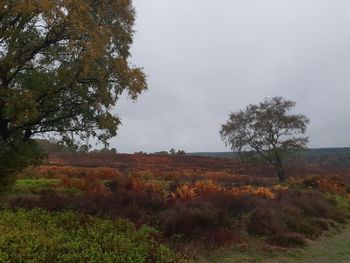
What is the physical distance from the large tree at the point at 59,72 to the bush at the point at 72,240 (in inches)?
122

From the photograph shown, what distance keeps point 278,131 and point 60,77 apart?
34.1 meters

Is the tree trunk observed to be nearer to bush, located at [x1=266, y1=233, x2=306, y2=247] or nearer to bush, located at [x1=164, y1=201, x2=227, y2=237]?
bush, located at [x1=266, y1=233, x2=306, y2=247]

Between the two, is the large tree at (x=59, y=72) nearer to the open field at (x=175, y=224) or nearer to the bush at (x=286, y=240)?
the open field at (x=175, y=224)

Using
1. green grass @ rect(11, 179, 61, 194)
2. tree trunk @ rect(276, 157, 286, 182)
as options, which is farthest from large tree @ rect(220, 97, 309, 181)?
green grass @ rect(11, 179, 61, 194)

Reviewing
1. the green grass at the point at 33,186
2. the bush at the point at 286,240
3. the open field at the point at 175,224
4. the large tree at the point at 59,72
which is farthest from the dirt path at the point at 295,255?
the green grass at the point at 33,186

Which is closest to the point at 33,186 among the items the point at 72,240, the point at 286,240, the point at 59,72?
A: the point at 59,72

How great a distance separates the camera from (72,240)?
30.7 feet

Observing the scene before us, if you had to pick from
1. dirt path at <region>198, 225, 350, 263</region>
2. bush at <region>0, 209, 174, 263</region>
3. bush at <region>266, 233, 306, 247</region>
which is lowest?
dirt path at <region>198, 225, 350, 263</region>

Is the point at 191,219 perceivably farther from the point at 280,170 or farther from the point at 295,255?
the point at 280,170

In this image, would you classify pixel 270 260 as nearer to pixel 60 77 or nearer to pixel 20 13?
pixel 60 77

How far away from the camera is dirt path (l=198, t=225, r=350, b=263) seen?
432 inches

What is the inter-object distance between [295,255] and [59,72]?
8842 millimetres

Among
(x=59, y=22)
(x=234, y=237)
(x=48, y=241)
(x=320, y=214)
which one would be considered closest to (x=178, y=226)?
(x=234, y=237)

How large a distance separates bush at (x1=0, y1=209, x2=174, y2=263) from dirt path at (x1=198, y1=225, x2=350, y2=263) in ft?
5.69
